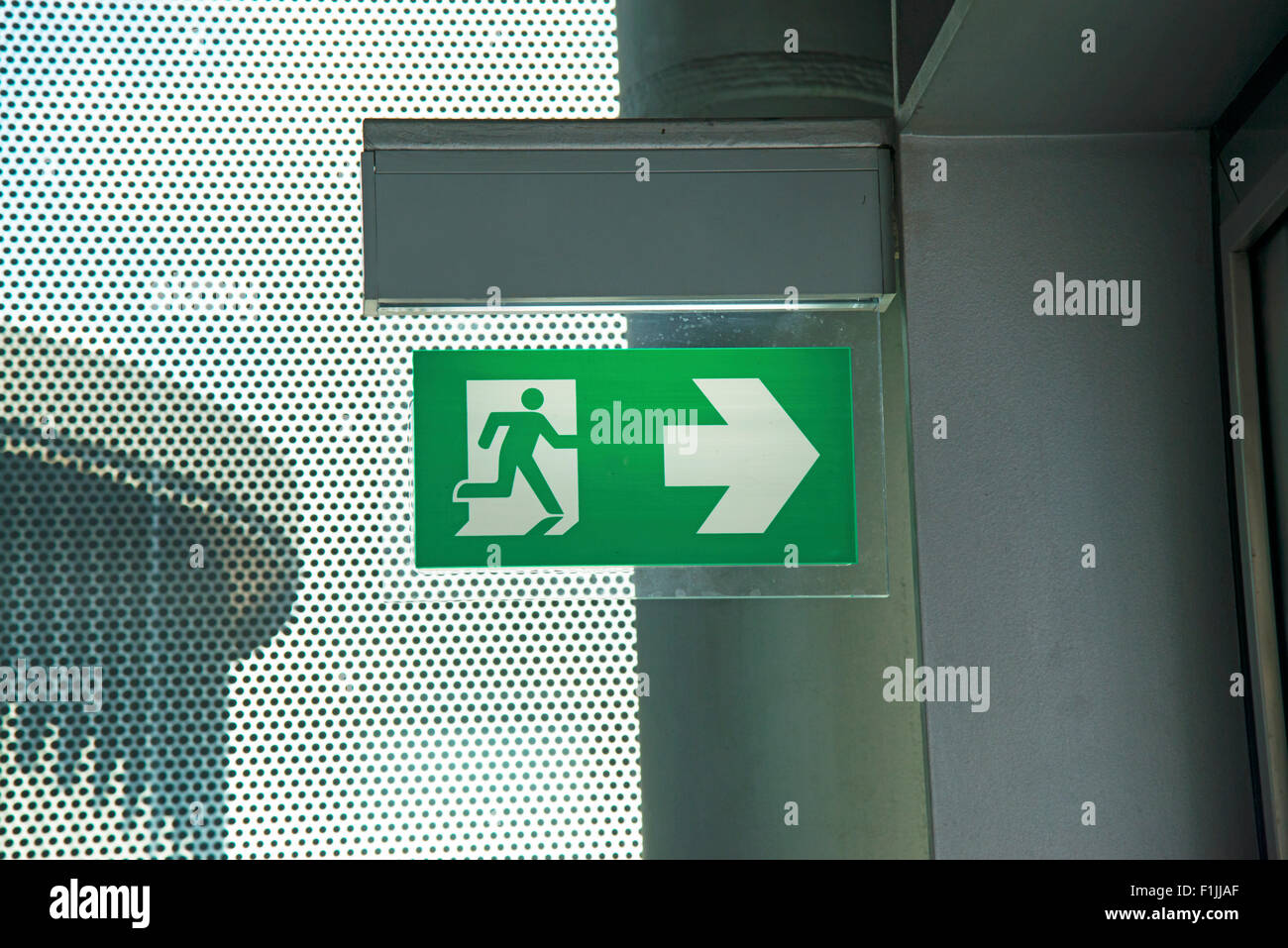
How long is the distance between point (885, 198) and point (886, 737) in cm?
163

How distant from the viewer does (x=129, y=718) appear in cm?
425

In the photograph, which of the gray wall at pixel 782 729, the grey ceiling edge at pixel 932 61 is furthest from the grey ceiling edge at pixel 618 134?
the gray wall at pixel 782 729

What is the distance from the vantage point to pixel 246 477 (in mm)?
4305

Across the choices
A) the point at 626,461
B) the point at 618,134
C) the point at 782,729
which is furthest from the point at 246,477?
the point at 782,729

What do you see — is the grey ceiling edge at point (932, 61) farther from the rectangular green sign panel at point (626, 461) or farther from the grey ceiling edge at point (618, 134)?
the rectangular green sign panel at point (626, 461)

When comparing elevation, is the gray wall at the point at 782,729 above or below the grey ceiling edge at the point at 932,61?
below

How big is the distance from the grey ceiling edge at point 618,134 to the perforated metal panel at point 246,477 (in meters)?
0.69

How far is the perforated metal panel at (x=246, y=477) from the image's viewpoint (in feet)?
13.7

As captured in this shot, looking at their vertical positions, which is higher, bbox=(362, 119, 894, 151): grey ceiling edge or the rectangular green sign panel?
bbox=(362, 119, 894, 151): grey ceiling edge

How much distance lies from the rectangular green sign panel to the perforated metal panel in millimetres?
576

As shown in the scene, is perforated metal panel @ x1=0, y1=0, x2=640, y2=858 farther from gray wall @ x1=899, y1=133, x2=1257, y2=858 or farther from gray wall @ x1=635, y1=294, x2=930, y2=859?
gray wall @ x1=899, y1=133, x2=1257, y2=858

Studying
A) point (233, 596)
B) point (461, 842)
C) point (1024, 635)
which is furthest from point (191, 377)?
point (1024, 635)

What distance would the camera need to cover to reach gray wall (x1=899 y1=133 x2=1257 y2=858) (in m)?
3.28

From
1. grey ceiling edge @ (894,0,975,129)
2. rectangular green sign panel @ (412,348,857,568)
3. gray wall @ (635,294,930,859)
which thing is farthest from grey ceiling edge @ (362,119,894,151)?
gray wall @ (635,294,930,859)
